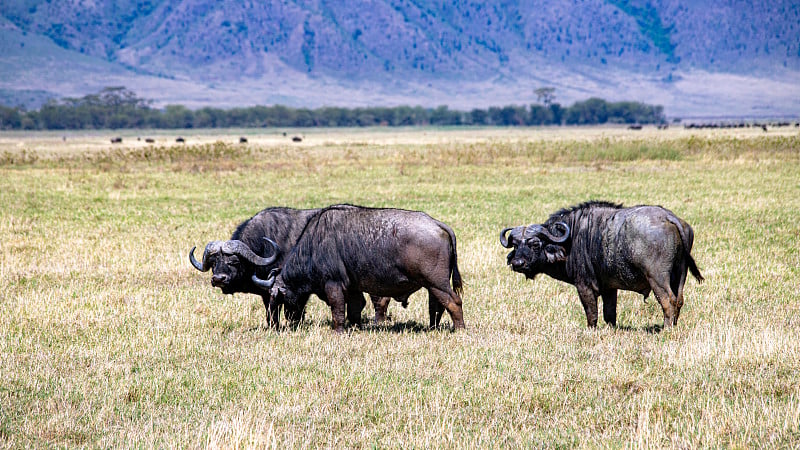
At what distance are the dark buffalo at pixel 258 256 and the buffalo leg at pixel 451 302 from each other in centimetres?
74

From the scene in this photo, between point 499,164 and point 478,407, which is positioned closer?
point 478,407

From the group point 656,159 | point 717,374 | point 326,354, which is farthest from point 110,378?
point 656,159

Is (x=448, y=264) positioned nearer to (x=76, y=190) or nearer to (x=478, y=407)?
(x=478, y=407)

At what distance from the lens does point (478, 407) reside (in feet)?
25.3

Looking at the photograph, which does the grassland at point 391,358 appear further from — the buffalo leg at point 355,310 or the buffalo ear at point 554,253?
the buffalo ear at point 554,253

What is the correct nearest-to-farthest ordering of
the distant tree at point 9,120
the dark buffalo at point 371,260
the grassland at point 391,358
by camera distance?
the grassland at point 391,358, the dark buffalo at point 371,260, the distant tree at point 9,120

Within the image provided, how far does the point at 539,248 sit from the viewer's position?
11156mm

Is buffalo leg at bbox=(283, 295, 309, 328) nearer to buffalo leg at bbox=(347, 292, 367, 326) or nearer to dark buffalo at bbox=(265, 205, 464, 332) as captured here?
dark buffalo at bbox=(265, 205, 464, 332)

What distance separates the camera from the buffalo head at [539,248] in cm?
1111

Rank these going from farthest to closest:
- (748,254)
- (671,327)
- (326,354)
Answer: (748,254) → (671,327) → (326,354)

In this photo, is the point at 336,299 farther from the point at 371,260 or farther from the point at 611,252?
the point at 611,252

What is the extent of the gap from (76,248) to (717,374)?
1310 cm

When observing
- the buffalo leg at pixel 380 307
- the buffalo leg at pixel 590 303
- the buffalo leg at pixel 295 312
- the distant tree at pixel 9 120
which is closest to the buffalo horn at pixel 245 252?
the buffalo leg at pixel 295 312

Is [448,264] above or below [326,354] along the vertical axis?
above
